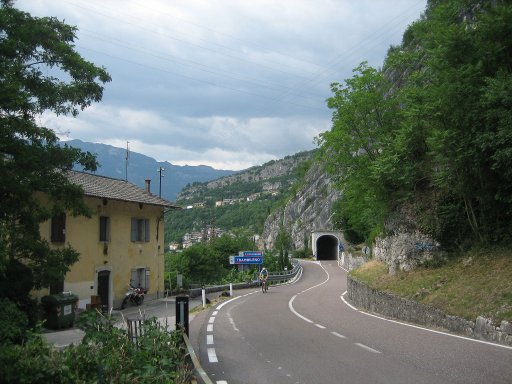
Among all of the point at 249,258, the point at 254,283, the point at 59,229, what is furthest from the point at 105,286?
the point at 254,283

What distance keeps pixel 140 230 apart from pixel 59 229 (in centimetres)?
753

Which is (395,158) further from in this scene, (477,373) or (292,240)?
(292,240)

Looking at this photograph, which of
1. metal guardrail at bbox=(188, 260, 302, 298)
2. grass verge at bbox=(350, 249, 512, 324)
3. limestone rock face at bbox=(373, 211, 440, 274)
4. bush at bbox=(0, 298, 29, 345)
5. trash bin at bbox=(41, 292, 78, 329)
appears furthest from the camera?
metal guardrail at bbox=(188, 260, 302, 298)

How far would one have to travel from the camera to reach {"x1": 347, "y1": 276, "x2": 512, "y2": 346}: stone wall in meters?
11.5

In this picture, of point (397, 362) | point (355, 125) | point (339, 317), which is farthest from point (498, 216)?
point (355, 125)

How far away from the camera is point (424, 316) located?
1501cm

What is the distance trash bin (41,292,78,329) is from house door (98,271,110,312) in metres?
6.98

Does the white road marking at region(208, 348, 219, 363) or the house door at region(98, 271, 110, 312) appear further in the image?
the house door at region(98, 271, 110, 312)

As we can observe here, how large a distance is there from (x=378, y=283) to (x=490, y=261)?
6013 millimetres

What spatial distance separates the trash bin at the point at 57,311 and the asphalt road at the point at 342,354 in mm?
6933

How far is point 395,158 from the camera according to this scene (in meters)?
21.5

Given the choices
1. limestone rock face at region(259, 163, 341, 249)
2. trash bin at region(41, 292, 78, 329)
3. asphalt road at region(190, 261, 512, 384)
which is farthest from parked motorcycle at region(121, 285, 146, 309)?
limestone rock face at region(259, 163, 341, 249)

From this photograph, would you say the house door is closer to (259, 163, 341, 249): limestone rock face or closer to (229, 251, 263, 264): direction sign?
(229, 251, 263, 264): direction sign

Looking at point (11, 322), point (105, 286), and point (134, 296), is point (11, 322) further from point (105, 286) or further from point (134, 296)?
point (134, 296)
